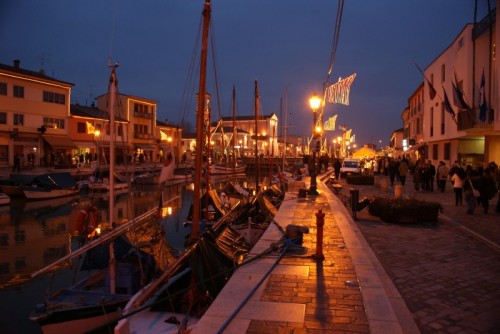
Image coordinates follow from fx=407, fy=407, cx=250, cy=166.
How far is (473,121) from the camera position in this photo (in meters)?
24.5

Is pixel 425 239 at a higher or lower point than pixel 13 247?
higher

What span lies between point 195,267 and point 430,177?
2012 cm

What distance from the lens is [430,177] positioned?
24234mm

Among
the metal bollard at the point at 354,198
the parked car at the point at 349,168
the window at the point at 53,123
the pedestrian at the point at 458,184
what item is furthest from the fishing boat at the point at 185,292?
the window at the point at 53,123

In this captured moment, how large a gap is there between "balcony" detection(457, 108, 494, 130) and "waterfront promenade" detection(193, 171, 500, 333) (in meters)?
13.7

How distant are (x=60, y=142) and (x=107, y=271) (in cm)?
4212

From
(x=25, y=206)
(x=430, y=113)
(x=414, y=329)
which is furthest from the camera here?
(x=430, y=113)

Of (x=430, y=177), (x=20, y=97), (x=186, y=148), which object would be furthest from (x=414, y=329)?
(x=186, y=148)

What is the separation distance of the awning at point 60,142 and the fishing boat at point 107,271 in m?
39.5

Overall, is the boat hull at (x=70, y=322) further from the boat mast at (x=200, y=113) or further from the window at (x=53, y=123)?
the window at (x=53, y=123)

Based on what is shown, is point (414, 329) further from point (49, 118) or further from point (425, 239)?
point (49, 118)

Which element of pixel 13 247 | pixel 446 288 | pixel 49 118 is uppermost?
pixel 49 118

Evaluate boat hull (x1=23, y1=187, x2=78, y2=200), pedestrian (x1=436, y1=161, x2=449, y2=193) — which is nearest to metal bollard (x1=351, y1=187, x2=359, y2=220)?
pedestrian (x1=436, y1=161, x2=449, y2=193)

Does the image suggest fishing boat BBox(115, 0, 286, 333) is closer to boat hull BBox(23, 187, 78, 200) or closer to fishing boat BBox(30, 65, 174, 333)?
fishing boat BBox(30, 65, 174, 333)
